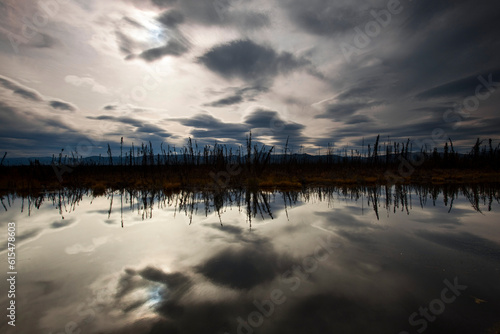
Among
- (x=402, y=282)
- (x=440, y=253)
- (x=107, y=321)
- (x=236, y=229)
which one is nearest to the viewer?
(x=107, y=321)

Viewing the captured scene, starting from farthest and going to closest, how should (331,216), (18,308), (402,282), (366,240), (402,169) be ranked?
(402,169) → (331,216) → (366,240) → (402,282) → (18,308)

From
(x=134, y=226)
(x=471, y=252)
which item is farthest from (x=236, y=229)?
(x=471, y=252)

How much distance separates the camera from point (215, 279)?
352 cm

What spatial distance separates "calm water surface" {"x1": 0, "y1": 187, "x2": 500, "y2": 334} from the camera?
2549mm

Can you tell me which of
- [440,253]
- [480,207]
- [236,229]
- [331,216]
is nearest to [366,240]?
[440,253]

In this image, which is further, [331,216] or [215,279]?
[331,216]

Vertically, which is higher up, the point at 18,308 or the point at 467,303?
the point at 467,303

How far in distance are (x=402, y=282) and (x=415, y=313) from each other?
79 centimetres

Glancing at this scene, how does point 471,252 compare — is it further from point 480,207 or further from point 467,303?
point 480,207

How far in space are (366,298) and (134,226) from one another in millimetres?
6429

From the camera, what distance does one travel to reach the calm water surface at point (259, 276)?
100 inches

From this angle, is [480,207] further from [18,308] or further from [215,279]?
[18,308]

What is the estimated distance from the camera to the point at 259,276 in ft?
11.7

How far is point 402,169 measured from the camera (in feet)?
103
